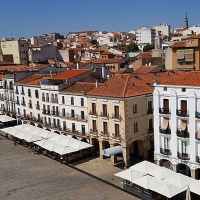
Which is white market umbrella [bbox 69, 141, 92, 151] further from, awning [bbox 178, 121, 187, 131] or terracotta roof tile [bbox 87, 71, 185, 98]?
awning [bbox 178, 121, 187, 131]

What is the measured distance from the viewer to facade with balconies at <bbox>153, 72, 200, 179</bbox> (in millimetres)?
38281

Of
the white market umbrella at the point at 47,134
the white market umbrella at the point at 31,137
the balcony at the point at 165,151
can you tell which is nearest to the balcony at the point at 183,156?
the balcony at the point at 165,151

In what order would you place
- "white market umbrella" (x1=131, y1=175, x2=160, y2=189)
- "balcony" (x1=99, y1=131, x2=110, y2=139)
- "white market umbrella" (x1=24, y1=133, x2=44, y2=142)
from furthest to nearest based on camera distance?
"white market umbrella" (x1=24, y1=133, x2=44, y2=142), "balcony" (x1=99, y1=131, x2=110, y2=139), "white market umbrella" (x1=131, y1=175, x2=160, y2=189)

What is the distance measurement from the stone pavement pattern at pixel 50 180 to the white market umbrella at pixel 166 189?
12.6ft

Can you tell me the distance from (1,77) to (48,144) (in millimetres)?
35573

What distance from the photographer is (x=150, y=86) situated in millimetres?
51531

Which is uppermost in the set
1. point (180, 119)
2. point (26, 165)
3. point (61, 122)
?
point (180, 119)

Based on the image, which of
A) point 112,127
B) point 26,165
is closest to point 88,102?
point 112,127

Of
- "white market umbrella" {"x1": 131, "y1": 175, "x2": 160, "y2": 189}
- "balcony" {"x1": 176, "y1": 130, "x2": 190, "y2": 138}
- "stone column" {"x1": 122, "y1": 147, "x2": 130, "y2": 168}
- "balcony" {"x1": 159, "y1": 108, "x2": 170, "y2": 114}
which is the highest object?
"balcony" {"x1": 159, "y1": 108, "x2": 170, "y2": 114}

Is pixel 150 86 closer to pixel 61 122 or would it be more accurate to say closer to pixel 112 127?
pixel 112 127

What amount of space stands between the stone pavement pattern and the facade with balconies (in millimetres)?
7550

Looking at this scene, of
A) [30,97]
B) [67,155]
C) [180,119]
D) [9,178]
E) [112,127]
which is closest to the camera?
[180,119]

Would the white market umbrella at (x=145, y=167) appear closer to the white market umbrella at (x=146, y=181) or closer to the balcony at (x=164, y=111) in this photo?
the white market umbrella at (x=146, y=181)

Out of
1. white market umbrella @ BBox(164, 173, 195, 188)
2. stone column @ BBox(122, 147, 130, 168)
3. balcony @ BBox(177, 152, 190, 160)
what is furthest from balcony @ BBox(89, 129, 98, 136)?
white market umbrella @ BBox(164, 173, 195, 188)
